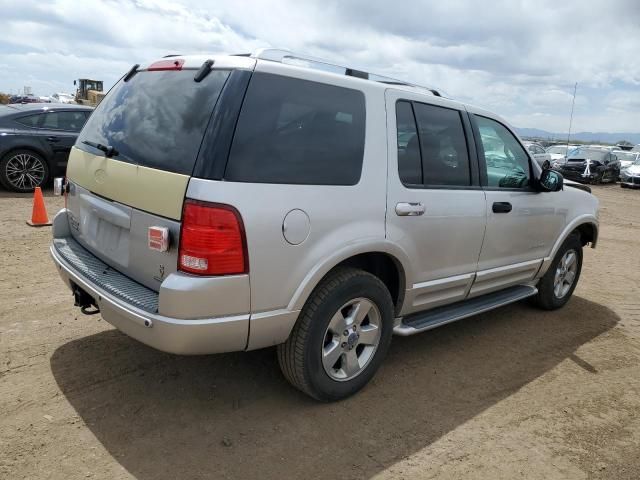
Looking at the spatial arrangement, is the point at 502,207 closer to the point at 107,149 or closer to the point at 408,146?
the point at 408,146

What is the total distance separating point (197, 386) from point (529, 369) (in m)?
2.42

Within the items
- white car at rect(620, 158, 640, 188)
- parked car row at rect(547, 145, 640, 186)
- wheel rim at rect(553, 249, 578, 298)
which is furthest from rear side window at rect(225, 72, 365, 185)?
white car at rect(620, 158, 640, 188)

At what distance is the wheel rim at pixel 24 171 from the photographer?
30.2ft

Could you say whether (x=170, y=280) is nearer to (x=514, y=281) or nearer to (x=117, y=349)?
(x=117, y=349)

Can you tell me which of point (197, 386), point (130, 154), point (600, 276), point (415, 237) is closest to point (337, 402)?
point (197, 386)

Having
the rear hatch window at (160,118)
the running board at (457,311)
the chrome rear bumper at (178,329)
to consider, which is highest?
the rear hatch window at (160,118)

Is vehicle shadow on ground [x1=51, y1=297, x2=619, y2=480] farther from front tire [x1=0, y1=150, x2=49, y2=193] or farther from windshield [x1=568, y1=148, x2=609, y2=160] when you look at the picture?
windshield [x1=568, y1=148, x2=609, y2=160]

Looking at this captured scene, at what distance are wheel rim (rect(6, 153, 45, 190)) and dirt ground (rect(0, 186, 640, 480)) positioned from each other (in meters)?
5.46

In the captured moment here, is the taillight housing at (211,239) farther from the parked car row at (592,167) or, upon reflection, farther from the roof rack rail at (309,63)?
the parked car row at (592,167)

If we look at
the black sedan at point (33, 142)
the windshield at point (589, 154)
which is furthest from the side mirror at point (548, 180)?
the windshield at point (589, 154)

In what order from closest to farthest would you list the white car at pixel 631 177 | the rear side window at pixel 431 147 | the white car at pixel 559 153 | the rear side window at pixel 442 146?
the rear side window at pixel 431 147 → the rear side window at pixel 442 146 → the white car at pixel 631 177 → the white car at pixel 559 153

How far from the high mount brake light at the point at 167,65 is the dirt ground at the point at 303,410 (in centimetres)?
189

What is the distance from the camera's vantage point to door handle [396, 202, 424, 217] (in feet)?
10.7

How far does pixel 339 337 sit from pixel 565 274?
3.24m
